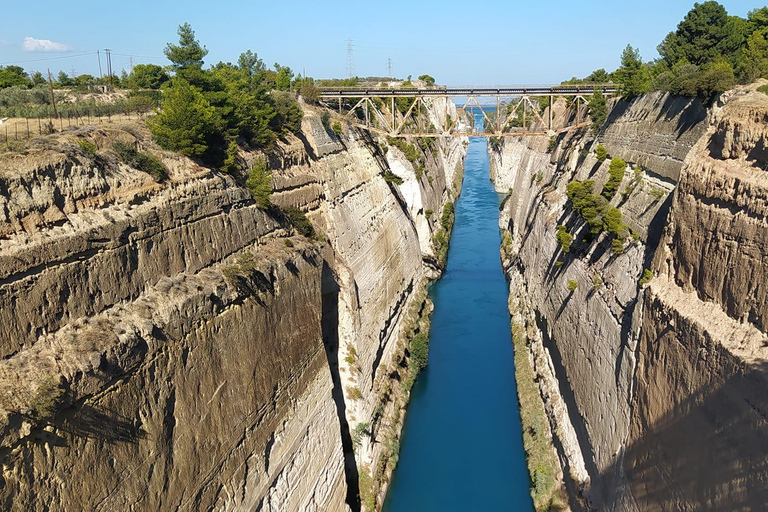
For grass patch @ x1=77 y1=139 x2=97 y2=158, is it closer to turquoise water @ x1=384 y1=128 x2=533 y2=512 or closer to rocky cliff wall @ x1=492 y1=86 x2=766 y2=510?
rocky cliff wall @ x1=492 y1=86 x2=766 y2=510

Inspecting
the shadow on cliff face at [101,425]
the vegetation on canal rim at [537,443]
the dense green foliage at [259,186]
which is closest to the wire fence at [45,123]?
the dense green foliage at [259,186]

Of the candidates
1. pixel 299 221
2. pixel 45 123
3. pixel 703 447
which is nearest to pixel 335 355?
pixel 299 221

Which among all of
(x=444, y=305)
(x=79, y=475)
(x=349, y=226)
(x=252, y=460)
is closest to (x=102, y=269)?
(x=79, y=475)

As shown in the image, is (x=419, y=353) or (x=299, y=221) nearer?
(x=299, y=221)

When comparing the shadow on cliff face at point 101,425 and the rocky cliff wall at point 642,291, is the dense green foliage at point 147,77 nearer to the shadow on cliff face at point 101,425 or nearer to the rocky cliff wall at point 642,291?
the rocky cliff wall at point 642,291

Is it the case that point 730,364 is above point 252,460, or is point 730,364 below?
above

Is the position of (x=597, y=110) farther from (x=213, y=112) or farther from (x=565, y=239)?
(x=213, y=112)

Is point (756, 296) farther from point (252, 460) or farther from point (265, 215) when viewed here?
point (265, 215)
